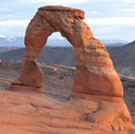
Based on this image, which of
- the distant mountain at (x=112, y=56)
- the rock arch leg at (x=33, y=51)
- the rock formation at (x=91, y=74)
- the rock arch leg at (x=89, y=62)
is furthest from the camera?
the distant mountain at (x=112, y=56)

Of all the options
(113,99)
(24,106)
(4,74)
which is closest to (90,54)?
(113,99)

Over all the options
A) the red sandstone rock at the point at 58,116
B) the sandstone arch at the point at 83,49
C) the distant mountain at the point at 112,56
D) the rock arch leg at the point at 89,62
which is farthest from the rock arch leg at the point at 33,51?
the distant mountain at the point at 112,56

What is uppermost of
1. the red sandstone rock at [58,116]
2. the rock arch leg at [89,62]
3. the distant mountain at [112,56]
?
the rock arch leg at [89,62]

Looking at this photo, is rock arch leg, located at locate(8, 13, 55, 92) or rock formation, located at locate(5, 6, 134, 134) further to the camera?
rock arch leg, located at locate(8, 13, 55, 92)

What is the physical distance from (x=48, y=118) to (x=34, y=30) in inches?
195

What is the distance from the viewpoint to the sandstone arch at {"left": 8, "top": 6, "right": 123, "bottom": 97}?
10281 millimetres

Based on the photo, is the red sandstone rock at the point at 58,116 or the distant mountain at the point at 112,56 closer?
the red sandstone rock at the point at 58,116

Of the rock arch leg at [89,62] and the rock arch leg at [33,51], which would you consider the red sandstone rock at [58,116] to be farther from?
the rock arch leg at [33,51]

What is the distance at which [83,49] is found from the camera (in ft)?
34.9

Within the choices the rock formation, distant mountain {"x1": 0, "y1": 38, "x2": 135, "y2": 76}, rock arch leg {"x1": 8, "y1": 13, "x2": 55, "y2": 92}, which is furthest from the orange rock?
distant mountain {"x1": 0, "y1": 38, "x2": 135, "y2": 76}

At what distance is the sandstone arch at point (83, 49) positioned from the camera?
33.7ft

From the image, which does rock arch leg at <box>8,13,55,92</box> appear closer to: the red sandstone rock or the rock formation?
the rock formation

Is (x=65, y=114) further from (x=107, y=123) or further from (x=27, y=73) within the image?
(x=27, y=73)

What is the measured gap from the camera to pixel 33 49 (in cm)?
1269
